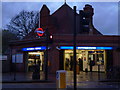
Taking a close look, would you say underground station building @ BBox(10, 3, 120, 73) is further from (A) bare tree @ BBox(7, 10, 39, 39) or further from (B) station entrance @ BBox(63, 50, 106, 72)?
(A) bare tree @ BBox(7, 10, 39, 39)

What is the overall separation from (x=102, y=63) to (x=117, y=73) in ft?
30.6

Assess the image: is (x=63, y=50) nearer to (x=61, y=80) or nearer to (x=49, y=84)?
(x=49, y=84)

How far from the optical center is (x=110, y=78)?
71.6 ft

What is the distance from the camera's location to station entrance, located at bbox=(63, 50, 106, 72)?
31.1m

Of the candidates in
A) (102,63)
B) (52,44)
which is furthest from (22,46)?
(102,63)

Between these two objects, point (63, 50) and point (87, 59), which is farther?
point (87, 59)

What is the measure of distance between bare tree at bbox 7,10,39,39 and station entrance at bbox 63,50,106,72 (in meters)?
25.7

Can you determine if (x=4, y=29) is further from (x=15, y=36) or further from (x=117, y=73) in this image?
(x=117, y=73)

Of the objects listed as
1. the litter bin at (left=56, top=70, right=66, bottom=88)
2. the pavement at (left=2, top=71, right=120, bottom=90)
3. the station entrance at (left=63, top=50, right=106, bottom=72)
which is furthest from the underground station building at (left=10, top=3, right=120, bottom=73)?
the litter bin at (left=56, top=70, right=66, bottom=88)

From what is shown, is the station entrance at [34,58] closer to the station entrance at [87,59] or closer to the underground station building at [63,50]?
A: the underground station building at [63,50]

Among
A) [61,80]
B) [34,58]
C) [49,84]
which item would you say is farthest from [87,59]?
[61,80]

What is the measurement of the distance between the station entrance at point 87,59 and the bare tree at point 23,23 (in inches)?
1013

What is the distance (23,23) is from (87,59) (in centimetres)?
2830

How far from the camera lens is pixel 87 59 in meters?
31.8
